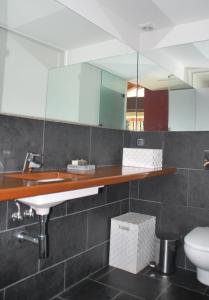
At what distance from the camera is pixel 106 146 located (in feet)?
8.70

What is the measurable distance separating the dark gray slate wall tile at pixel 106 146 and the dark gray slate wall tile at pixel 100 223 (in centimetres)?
44

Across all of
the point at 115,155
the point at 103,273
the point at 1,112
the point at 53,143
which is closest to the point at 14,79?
the point at 1,112

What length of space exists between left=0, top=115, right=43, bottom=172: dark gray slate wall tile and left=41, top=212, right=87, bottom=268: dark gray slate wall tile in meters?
0.54

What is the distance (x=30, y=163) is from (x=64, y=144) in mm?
417

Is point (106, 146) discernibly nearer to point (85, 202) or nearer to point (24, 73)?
point (85, 202)

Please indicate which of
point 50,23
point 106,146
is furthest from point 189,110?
point 50,23

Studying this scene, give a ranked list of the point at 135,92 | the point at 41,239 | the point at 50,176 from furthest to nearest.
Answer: the point at 135,92 → the point at 50,176 → the point at 41,239

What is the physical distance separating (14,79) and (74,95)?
0.63m

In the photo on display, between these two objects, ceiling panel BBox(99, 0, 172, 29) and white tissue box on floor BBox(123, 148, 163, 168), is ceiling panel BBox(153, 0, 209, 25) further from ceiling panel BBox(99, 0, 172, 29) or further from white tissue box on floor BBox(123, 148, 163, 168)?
white tissue box on floor BBox(123, 148, 163, 168)

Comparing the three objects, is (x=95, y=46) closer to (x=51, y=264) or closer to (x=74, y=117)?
(x=74, y=117)

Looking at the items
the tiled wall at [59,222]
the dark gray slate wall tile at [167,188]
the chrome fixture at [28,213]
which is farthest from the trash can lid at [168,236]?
the chrome fixture at [28,213]

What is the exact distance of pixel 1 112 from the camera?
5.47 ft

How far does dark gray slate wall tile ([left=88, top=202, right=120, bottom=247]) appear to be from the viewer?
240 centimetres

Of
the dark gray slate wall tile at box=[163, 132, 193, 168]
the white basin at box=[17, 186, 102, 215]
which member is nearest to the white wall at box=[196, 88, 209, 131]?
the dark gray slate wall tile at box=[163, 132, 193, 168]
